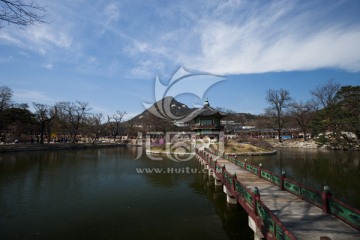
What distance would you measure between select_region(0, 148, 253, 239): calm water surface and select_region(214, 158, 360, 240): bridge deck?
1710mm

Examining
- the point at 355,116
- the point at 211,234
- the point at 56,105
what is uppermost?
the point at 56,105

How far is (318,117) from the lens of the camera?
168 ft

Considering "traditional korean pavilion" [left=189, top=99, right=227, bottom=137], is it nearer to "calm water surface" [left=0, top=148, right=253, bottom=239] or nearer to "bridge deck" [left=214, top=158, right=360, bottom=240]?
"calm water surface" [left=0, top=148, right=253, bottom=239]

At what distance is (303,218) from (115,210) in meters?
9.09

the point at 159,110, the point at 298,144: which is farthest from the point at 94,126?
the point at 298,144

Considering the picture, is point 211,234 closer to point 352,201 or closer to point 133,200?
point 133,200

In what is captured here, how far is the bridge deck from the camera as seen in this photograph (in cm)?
680

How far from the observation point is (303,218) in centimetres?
805

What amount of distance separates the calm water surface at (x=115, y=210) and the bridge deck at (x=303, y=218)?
1710 mm

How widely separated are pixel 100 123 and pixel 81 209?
2819 inches

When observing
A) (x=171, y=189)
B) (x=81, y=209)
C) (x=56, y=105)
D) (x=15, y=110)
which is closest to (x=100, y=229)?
(x=81, y=209)

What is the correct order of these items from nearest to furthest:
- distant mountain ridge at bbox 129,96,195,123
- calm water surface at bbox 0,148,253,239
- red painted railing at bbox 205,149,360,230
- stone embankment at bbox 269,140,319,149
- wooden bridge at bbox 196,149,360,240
Result: wooden bridge at bbox 196,149,360,240, red painted railing at bbox 205,149,360,230, calm water surface at bbox 0,148,253,239, stone embankment at bbox 269,140,319,149, distant mountain ridge at bbox 129,96,195,123

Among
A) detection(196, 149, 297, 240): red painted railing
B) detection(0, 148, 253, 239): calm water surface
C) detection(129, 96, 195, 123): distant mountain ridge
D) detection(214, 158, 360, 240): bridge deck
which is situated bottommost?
detection(0, 148, 253, 239): calm water surface

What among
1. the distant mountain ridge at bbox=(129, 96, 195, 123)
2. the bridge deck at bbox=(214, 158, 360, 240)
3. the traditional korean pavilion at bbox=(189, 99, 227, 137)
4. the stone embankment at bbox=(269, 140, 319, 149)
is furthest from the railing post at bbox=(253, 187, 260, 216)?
the distant mountain ridge at bbox=(129, 96, 195, 123)
